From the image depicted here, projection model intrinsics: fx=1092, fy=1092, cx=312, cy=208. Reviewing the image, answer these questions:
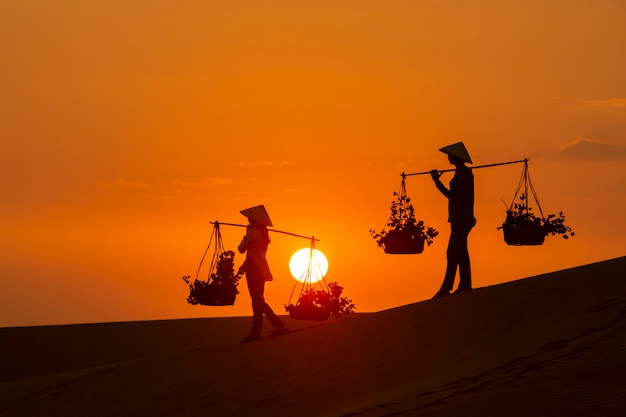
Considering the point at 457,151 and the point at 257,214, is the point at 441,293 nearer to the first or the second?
the point at 457,151

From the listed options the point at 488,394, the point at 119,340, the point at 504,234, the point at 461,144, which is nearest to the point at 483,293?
the point at 504,234

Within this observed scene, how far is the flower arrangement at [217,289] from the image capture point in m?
17.0

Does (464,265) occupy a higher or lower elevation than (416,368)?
higher

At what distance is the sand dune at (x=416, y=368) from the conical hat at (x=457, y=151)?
1.98 meters

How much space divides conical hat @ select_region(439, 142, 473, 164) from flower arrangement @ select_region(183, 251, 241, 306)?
3.84m

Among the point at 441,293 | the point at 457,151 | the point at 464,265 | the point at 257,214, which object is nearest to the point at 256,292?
the point at 257,214

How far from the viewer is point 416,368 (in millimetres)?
12656

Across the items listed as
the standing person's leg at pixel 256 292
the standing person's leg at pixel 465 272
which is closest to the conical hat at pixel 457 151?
the standing person's leg at pixel 465 272

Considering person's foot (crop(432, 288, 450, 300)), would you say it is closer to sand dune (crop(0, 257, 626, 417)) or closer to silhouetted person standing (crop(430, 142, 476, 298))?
silhouetted person standing (crop(430, 142, 476, 298))

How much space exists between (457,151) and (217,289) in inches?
169

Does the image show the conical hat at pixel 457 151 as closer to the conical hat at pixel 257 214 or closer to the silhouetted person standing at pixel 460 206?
the silhouetted person standing at pixel 460 206

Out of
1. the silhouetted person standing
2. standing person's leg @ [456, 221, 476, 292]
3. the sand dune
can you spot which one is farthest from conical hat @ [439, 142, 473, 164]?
the sand dune

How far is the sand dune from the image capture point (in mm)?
9922

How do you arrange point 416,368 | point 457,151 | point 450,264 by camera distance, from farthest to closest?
1. point 450,264
2. point 457,151
3. point 416,368
